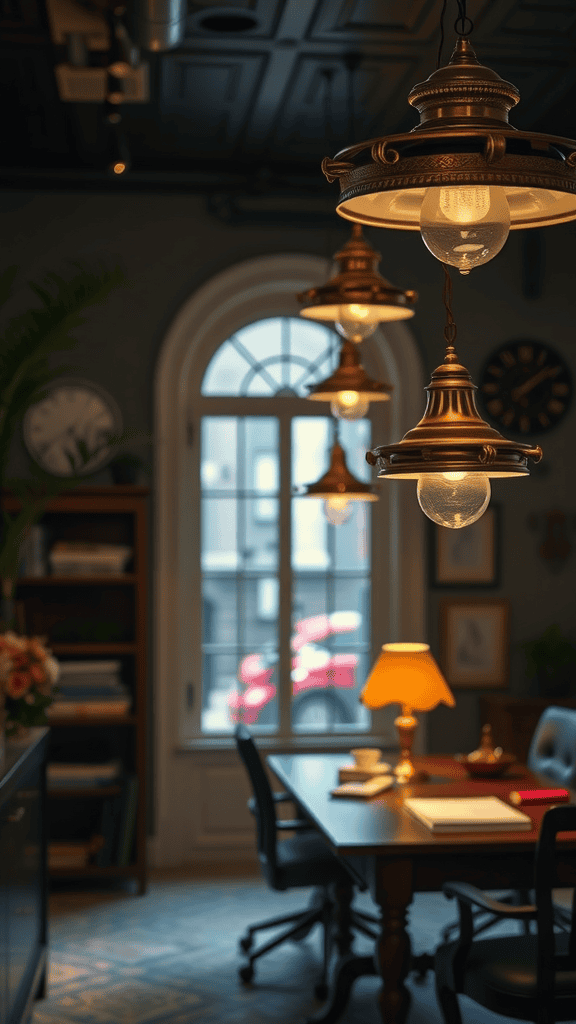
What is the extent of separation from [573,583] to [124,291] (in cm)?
311

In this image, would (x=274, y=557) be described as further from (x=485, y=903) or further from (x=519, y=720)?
(x=485, y=903)

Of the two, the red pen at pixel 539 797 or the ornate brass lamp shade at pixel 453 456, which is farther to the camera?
the red pen at pixel 539 797

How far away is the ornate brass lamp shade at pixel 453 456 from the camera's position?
2.09m

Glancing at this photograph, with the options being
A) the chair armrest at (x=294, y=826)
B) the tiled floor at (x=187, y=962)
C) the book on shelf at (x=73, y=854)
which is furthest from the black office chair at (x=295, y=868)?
the book on shelf at (x=73, y=854)

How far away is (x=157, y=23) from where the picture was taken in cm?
425

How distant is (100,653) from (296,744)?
1.28 m

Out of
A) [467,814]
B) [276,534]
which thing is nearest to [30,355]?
[276,534]

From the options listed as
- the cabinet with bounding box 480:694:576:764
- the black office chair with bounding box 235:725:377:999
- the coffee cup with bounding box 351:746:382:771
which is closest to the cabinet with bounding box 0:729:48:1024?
the black office chair with bounding box 235:725:377:999

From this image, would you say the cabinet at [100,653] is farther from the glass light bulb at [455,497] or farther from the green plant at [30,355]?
the glass light bulb at [455,497]

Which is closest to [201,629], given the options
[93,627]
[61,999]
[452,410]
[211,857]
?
[93,627]

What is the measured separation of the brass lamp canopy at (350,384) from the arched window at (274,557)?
2471 millimetres

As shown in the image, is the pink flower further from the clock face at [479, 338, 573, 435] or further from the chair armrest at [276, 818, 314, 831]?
the clock face at [479, 338, 573, 435]

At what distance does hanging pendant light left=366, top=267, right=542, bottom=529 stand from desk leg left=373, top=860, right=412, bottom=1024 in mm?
1720

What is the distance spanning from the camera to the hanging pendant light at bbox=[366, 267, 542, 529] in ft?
6.86
